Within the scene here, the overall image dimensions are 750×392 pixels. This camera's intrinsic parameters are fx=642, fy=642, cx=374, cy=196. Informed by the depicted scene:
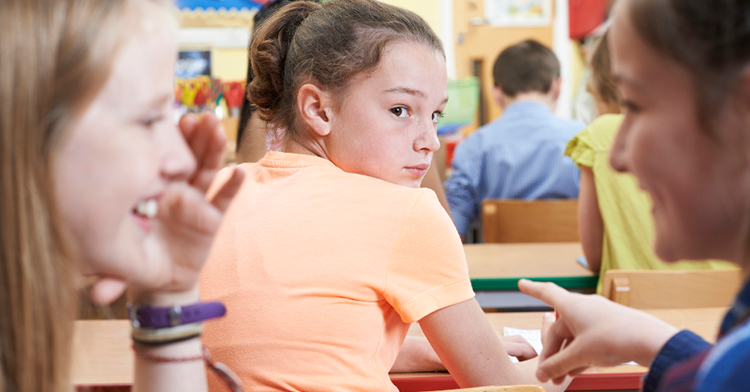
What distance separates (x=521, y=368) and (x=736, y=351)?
611mm

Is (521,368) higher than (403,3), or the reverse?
(403,3)

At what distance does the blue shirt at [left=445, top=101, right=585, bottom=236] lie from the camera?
2.65 meters

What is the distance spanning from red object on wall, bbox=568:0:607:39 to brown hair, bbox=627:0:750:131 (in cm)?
493

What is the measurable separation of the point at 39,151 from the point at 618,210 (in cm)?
168

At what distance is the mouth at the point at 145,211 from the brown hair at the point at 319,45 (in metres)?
0.51

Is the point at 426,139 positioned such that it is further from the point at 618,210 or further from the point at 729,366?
the point at 618,210

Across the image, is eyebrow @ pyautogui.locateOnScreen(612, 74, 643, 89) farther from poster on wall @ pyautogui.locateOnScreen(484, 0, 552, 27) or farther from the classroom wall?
poster on wall @ pyautogui.locateOnScreen(484, 0, 552, 27)

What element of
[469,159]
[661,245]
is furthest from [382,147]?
[469,159]

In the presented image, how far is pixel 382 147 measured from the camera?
1.05 metres

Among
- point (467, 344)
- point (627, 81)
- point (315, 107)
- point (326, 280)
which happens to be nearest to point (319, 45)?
point (315, 107)

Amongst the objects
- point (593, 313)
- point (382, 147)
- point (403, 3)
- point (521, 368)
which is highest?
point (403, 3)

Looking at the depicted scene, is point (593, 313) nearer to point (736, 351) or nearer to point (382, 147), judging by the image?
point (736, 351)

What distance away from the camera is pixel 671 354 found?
2.05 feet

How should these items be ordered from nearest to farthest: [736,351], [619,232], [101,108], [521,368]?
[736,351]
[101,108]
[521,368]
[619,232]
